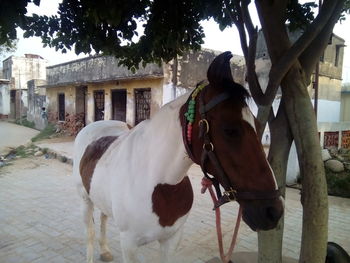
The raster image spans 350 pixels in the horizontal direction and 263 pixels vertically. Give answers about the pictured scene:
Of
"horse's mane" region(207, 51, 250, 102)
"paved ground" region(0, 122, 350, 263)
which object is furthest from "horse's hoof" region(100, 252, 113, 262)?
"horse's mane" region(207, 51, 250, 102)

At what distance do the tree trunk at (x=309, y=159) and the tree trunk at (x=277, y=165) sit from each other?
0.12 meters

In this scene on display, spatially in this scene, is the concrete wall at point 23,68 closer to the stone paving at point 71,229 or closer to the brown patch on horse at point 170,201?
the stone paving at point 71,229

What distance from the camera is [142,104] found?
1225 cm

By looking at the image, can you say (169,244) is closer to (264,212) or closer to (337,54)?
(264,212)

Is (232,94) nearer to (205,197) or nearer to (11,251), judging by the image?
(11,251)

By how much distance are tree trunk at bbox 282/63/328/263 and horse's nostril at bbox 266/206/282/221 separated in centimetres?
84

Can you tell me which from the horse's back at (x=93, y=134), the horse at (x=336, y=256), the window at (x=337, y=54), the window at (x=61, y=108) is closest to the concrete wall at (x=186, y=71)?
the horse's back at (x=93, y=134)

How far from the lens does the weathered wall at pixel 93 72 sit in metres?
11.1

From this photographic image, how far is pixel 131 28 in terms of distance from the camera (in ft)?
8.50

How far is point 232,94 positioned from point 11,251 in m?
3.54

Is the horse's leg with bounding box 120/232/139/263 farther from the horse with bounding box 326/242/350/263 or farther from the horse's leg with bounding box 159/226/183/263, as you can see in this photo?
the horse with bounding box 326/242/350/263

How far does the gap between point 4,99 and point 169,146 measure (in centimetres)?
3072

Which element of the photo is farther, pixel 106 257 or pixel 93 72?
pixel 93 72

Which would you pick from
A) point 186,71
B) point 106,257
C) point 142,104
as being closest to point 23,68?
point 142,104
